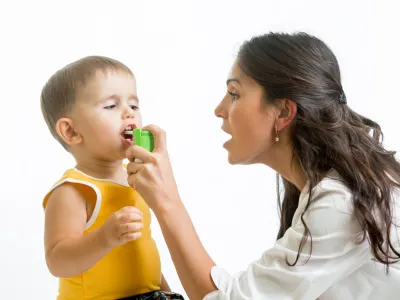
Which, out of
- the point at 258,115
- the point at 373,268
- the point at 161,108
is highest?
the point at 161,108

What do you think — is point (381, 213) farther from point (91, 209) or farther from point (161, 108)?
point (161, 108)

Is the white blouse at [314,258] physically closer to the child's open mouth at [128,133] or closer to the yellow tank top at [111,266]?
the yellow tank top at [111,266]

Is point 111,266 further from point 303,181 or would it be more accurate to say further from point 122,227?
point 303,181

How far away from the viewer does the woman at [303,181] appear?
4.87ft

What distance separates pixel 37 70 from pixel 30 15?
0.23m

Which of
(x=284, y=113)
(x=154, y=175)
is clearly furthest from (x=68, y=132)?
(x=284, y=113)

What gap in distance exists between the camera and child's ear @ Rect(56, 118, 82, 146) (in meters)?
1.59

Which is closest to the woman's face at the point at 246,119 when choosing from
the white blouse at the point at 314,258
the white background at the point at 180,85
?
the white blouse at the point at 314,258

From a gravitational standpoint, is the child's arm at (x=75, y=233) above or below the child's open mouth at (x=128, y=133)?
below

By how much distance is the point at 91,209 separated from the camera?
5.10 feet

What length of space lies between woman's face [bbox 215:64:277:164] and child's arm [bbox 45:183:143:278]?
381 mm

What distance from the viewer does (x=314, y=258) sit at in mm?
1477

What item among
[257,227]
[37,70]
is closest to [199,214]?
[257,227]

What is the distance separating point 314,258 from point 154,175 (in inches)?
16.7
